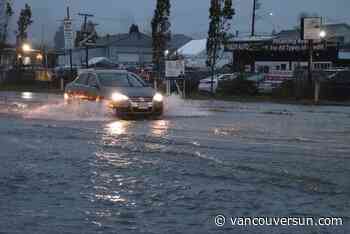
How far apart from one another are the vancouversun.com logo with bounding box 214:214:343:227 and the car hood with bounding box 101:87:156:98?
12.6 metres

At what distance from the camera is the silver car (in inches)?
768

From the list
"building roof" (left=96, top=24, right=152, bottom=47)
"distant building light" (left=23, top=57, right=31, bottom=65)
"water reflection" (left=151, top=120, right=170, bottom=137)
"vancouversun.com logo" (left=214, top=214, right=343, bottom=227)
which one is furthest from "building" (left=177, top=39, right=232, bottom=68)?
"vancouversun.com logo" (left=214, top=214, right=343, bottom=227)

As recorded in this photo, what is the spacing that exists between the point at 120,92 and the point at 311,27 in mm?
16249

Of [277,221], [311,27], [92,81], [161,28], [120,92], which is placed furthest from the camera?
[161,28]

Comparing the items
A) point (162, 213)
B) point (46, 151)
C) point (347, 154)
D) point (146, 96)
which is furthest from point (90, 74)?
point (162, 213)

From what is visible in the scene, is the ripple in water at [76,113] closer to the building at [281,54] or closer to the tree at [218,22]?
the tree at [218,22]

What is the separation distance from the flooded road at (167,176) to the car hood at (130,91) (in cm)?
294

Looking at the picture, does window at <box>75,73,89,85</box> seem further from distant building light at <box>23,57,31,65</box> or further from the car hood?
distant building light at <box>23,57,31,65</box>

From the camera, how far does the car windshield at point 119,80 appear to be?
2080 centimetres

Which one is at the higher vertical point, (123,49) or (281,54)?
(123,49)

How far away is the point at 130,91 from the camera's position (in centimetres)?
1973

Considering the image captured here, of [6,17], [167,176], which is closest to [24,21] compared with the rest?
[6,17]

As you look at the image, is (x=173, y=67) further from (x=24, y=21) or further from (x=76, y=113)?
(x=24, y=21)

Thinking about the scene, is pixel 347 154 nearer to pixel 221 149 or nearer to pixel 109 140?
pixel 221 149
